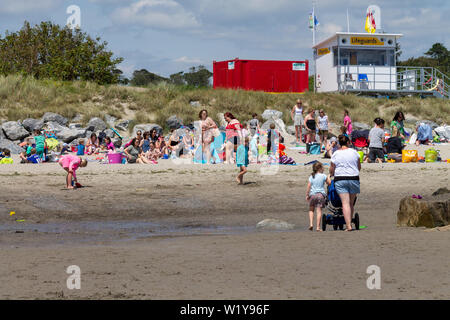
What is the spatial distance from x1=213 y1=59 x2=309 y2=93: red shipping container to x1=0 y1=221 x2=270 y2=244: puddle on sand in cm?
2677

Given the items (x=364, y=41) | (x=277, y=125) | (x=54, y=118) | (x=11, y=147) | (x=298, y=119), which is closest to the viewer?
(x=11, y=147)

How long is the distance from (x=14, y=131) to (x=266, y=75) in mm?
16891

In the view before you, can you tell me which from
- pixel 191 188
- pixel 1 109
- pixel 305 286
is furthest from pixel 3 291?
pixel 1 109

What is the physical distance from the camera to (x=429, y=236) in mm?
8141

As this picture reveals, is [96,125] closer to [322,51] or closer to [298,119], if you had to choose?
[298,119]

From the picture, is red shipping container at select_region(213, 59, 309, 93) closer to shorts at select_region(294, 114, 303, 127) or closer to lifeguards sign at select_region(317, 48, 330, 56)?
lifeguards sign at select_region(317, 48, 330, 56)

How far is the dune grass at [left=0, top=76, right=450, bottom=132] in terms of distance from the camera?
29.3 meters

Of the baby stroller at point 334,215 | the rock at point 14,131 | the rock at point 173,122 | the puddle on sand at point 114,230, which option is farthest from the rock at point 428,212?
the rock at point 173,122

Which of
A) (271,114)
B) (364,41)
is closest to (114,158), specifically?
(271,114)

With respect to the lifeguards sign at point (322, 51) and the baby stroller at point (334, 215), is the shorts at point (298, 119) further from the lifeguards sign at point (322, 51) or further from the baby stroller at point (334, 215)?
the baby stroller at point (334, 215)

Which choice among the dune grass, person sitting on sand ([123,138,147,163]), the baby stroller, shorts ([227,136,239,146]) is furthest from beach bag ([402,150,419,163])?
the dune grass

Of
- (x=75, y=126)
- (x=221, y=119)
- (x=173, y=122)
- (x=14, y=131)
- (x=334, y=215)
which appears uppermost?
(x=221, y=119)

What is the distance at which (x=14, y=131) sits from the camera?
81.9 feet

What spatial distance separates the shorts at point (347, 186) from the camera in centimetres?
938
